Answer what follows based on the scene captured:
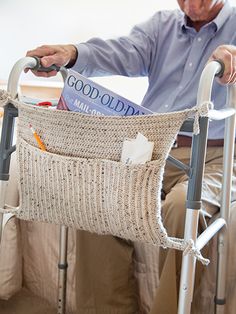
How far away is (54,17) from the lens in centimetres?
Result: 214

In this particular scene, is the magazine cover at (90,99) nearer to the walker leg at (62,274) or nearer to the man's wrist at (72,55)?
the man's wrist at (72,55)

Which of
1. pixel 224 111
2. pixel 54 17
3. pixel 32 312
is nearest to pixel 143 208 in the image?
pixel 224 111

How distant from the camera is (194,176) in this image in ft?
2.42

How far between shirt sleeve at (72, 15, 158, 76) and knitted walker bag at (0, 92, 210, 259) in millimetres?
342

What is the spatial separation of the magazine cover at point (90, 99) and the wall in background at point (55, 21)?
136 cm

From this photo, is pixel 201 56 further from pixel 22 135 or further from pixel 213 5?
pixel 22 135

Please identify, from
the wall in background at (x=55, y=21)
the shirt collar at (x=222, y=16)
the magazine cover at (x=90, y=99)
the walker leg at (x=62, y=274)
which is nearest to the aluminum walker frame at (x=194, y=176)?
the walker leg at (x=62, y=274)

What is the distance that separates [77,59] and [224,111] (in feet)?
1.36

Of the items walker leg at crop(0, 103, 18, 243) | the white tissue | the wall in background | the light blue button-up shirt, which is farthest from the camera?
the wall in background

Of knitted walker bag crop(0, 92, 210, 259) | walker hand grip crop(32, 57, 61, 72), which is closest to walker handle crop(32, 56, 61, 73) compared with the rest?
walker hand grip crop(32, 57, 61, 72)

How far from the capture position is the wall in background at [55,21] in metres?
2.13

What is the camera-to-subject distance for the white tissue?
728mm

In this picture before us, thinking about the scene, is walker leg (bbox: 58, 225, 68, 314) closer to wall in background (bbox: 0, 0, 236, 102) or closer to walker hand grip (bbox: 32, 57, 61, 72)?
walker hand grip (bbox: 32, 57, 61, 72)

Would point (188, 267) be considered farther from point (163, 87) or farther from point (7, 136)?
point (163, 87)
